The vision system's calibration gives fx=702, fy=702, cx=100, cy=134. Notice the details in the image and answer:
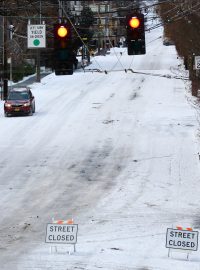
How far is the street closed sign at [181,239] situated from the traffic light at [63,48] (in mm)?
6018

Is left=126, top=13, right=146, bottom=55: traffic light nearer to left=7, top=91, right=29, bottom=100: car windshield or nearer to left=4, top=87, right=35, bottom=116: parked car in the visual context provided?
left=4, top=87, right=35, bottom=116: parked car

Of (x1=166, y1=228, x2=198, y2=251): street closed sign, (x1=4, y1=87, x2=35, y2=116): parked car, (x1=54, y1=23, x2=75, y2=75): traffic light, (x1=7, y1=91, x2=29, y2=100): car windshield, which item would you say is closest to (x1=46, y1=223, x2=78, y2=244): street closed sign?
(x1=166, y1=228, x2=198, y2=251): street closed sign

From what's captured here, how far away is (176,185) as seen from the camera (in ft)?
79.6

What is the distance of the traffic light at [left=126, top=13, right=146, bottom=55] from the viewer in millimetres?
18500

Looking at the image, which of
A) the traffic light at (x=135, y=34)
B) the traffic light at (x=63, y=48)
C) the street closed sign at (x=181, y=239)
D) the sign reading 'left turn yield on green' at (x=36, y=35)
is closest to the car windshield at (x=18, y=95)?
the sign reading 'left turn yield on green' at (x=36, y=35)

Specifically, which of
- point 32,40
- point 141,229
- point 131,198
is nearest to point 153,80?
point 32,40

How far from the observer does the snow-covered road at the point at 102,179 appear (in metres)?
16.2

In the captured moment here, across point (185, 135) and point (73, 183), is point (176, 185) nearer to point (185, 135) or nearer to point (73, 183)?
point (73, 183)

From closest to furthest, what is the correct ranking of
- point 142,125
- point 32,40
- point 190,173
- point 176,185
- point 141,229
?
point 141,229, point 176,185, point 190,173, point 32,40, point 142,125

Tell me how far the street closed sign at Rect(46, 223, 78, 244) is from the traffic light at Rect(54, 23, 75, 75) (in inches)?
200

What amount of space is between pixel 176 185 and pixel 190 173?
81.3 inches

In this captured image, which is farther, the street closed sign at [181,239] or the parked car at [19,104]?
the parked car at [19,104]

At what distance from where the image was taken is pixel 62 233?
15523 mm

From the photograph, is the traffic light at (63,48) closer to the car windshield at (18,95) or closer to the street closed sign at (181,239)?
the street closed sign at (181,239)
